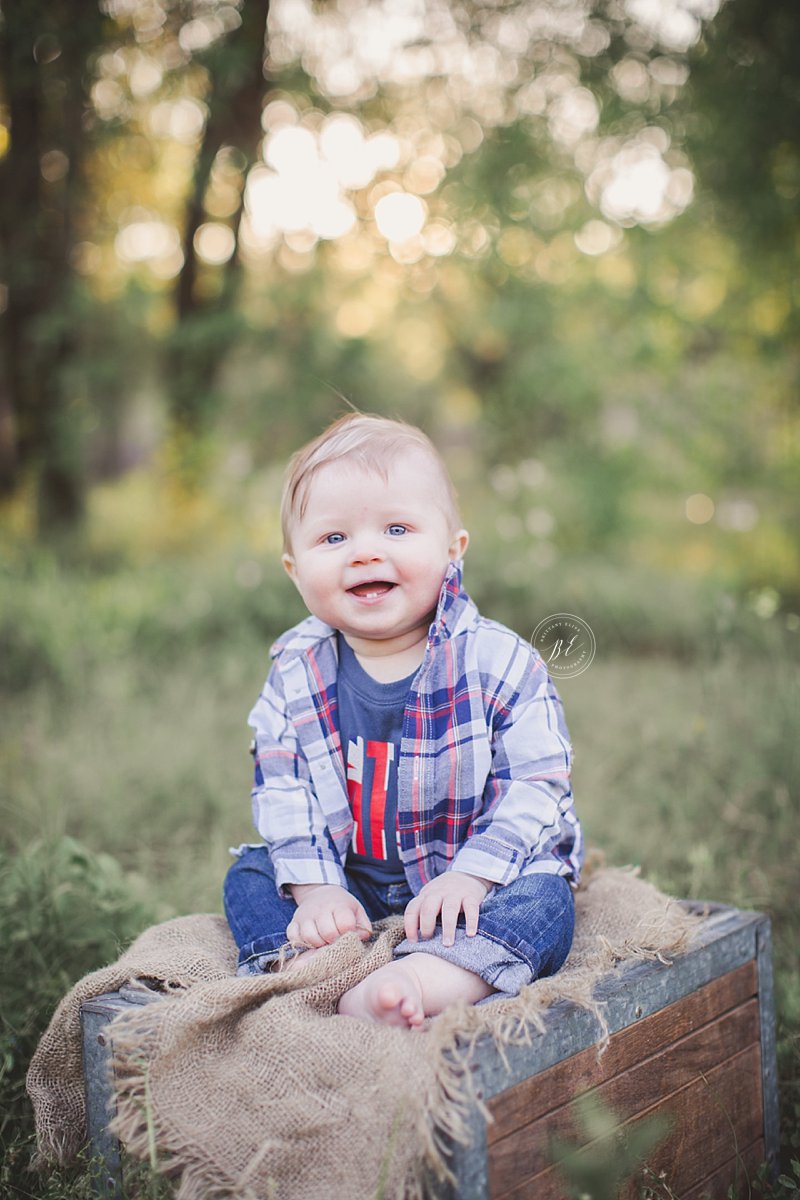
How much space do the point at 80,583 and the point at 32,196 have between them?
3.11 meters

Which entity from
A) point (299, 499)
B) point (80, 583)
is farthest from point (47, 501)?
point (299, 499)

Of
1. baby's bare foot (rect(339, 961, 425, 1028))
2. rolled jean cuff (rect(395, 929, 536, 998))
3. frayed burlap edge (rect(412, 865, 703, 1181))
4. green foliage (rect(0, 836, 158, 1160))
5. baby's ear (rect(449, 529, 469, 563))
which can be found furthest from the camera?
green foliage (rect(0, 836, 158, 1160))

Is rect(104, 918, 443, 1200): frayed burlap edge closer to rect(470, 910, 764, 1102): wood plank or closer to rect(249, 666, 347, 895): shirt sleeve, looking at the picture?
rect(470, 910, 764, 1102): wood plank

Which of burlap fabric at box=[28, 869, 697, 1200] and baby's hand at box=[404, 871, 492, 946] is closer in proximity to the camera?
burlap fabric at box=[28, 869, 697, 1200]

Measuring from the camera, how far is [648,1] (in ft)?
22.8

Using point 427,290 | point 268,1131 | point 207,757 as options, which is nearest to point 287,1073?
point 268,1131

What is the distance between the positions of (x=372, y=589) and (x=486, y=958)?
66cm

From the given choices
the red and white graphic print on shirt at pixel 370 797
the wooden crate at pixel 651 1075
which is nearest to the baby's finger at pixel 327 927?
the red and white graphic print on shirt at pixel 370 797

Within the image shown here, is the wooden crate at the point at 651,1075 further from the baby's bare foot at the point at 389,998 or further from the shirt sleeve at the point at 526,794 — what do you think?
the shirt sleeve at the point at 526,794

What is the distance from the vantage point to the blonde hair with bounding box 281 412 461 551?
6.29 ft

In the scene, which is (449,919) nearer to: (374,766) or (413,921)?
(413,921)

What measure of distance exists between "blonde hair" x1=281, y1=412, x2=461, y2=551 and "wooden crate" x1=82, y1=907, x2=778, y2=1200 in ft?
2.90

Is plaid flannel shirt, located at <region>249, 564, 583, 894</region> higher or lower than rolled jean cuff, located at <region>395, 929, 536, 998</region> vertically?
higher

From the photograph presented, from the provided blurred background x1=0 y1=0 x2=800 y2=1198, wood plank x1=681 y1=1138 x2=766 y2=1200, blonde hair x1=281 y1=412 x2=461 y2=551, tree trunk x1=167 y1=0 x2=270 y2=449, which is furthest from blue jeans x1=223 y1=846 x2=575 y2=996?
tree trunk x1=167 y1=0 x2=270 y2=449
